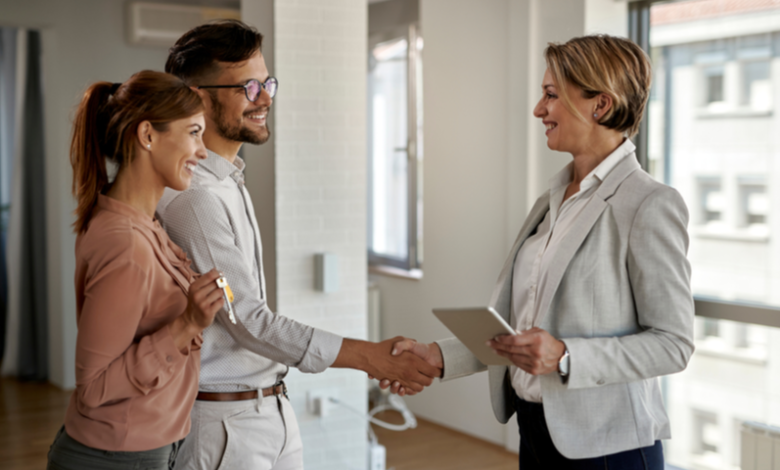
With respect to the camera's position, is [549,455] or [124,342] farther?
[549,455]

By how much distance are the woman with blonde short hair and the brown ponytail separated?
831 millimetres

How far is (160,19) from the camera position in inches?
212

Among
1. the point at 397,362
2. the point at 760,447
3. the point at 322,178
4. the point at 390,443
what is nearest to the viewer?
the point at 397,362

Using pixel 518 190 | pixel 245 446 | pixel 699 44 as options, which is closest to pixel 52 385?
pixel 518 190

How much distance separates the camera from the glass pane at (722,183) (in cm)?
333

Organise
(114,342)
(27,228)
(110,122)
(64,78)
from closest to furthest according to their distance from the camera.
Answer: (114,342)
(110,122)
(64,78)
(27,228)

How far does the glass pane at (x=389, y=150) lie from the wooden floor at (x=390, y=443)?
135 cm

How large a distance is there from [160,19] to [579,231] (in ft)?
15.2

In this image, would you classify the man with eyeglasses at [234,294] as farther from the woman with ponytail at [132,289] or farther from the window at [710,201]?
the window at [710,201]

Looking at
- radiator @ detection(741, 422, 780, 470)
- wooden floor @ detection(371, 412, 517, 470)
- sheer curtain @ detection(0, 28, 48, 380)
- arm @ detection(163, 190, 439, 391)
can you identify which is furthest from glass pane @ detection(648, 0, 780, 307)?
sheer curtain @ detection(0, 28, 48, 380)

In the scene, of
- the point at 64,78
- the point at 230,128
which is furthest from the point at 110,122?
the point at 64,78

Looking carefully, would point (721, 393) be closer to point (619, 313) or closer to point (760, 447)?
point (760, 447)

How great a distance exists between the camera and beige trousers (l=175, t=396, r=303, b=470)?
5.35 feet

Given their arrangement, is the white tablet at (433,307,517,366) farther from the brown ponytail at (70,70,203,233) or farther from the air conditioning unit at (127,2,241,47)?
the air conditioning unit at (127,2,241,47)
